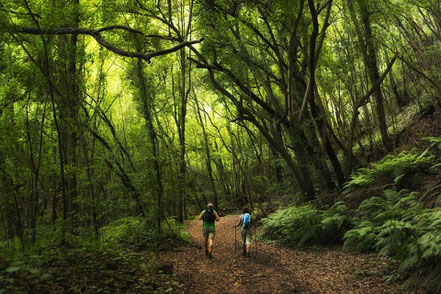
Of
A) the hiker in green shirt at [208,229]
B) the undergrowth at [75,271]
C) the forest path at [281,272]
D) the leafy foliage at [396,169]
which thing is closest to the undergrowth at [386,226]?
the leafy foliage at [396,169]

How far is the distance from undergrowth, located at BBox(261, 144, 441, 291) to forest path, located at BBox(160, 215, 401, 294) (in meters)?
0.44

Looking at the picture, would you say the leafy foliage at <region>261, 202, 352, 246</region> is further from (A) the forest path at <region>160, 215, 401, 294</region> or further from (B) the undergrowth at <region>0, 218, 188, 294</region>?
Result: (B) the undergrowth at <region>0, 218, 188, 294</region>

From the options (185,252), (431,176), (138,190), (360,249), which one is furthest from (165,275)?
(431,176)

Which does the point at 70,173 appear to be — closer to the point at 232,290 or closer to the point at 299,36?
the point at 232,290

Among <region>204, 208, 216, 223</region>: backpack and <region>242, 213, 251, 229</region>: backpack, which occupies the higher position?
<region>204, 208, 216, 223</region>: backpack

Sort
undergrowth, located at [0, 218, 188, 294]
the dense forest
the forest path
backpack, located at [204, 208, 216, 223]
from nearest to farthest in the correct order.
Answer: undergrowth, located at [0, 218, 188, 294] < the dense forest < the forest path < backpack, located at [204, 208, 216, 223]

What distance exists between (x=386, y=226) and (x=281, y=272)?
2.46m

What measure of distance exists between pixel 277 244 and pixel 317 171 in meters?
3.76

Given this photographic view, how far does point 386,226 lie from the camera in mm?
5711

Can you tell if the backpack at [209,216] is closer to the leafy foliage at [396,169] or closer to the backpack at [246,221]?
the backpack at [246,221]

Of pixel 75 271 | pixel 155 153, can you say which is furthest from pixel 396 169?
pixel 75 271

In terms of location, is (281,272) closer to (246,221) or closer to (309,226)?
(246,221)

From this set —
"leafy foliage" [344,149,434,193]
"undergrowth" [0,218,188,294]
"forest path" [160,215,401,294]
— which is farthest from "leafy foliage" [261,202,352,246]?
"undergrowth" [0,218,188,294]

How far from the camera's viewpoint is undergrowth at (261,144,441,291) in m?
4.39
